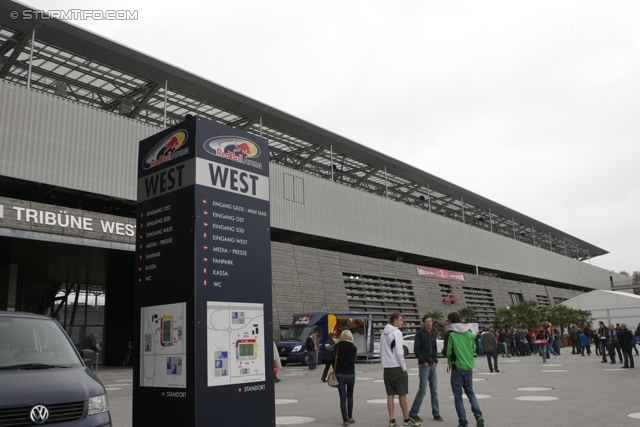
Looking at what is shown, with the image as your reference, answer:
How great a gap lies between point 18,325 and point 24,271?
81.8 feet

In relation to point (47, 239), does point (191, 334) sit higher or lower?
lower

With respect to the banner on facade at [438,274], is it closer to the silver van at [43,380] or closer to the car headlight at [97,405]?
the silver van at [43,380]

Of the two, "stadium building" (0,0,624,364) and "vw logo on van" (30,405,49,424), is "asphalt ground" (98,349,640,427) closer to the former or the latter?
"vw logo on van" (30,405,49,424)

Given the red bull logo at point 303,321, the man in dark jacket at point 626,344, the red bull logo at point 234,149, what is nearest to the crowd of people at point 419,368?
the red bull logo at point 234,149

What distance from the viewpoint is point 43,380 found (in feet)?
17.9

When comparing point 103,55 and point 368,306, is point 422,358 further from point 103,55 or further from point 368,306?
point 368,306

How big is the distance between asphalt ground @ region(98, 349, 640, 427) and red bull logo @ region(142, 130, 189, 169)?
3.12 meters

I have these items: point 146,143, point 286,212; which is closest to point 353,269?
point 286,212

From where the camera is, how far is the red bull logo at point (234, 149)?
246 inches

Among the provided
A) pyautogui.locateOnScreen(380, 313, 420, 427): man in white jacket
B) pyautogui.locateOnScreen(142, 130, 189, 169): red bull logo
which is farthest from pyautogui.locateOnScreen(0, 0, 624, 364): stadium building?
pyautogui.locateOnScreen(380, 313, 420, 427): man in white jacket

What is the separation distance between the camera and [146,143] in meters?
6.81

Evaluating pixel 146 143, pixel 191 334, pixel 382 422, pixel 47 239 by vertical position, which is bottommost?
pixel 382 422

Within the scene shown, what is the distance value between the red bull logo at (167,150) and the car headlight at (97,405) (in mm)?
2618

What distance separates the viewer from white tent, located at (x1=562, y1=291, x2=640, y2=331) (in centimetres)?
3813
